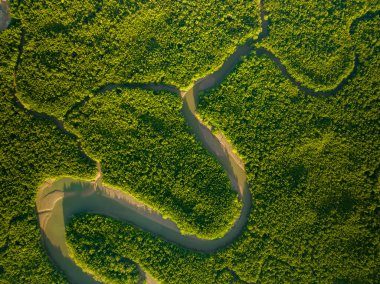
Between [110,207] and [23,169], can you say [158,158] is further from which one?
[23,169]

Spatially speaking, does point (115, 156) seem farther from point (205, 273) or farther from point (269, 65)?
point (269, 65)

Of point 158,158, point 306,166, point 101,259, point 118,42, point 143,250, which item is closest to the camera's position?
point 101,259

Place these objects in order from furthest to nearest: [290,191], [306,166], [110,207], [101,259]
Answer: [306,166], [290,191], [110,207], [101,259]

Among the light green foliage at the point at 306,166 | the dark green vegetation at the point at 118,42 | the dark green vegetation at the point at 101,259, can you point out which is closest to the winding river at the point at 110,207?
the dark green vegetation at the point at 101,259

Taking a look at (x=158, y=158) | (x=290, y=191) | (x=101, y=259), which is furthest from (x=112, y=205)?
(x=290, y=191)

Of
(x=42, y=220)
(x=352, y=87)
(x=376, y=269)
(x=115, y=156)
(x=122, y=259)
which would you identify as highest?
(x=352, y=87)

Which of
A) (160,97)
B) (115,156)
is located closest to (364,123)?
(160,97)

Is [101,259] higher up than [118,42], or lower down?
lower down
